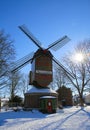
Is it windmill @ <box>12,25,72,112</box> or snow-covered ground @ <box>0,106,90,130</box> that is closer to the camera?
snow-covered ground @ <box>0,106,90,130</box>

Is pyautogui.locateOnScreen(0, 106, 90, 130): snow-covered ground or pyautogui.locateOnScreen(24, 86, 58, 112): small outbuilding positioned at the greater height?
pyautogui.locateOnScreen(24, 86, 58, 112): small outbuilding

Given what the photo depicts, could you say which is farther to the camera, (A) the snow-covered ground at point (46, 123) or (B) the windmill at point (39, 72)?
(B) the windmill at point (39, 72)

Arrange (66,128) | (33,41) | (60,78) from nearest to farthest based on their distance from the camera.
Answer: (66,128)
(33,41)
(60,78)

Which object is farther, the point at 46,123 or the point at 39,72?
the point at 39,72

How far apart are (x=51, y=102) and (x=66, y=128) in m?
14.7

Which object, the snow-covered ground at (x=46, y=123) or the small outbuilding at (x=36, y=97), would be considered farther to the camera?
the small outbuilding at (x=36, y=97)

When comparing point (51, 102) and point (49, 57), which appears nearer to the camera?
point (51, 102)

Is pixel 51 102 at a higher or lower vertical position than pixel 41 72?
lower

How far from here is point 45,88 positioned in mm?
30438

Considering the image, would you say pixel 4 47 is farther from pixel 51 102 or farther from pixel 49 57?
pixel 51 102

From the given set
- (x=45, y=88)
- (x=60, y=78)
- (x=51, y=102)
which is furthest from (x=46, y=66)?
(x=60, y=78)

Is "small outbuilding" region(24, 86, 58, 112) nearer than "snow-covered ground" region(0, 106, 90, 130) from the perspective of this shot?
No

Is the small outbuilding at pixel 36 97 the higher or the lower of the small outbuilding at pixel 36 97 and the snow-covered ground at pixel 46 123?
the higher

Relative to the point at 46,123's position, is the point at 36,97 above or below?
above
